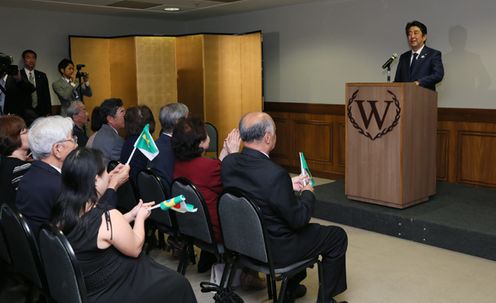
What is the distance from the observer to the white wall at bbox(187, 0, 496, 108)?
567 centimetres

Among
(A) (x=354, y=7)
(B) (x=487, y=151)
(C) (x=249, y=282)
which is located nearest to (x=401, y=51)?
(A) (x=354, y=7)

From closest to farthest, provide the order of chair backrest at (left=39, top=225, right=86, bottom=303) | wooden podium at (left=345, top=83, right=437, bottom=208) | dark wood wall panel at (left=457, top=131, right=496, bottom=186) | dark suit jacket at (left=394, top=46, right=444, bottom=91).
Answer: chair backrest at (left=39, top=225, right=86, bottom=303), wooden podium at (left=345, top=83, right=437, bottom=208), dark suit jacket at (left=394, top=46, right=444, bottom=91), dark wood wall panel at (left=457, top=131, right=496, bottom=186)

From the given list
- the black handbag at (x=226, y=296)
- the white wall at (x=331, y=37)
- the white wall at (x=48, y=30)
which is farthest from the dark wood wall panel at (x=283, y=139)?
the black handbag at (x=226, y=296)

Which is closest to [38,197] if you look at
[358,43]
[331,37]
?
[358,43]

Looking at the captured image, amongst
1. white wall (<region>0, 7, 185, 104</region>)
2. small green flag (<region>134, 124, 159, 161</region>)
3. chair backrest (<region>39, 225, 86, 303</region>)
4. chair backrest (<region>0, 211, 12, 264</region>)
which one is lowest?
chair backrest (<region>0, 211, 12, 264</region>)

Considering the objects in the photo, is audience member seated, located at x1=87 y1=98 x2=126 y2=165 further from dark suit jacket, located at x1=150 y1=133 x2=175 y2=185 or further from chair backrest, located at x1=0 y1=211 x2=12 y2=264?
chair backrest, located at x1=0 y1=211 x2=12 y2=264

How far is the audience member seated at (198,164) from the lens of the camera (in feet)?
10.3

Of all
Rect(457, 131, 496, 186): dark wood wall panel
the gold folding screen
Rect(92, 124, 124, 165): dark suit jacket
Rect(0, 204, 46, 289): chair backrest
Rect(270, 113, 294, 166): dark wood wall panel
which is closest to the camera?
Rect(0, 204, 46, 289): chair backrest

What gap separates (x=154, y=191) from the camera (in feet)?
11.2

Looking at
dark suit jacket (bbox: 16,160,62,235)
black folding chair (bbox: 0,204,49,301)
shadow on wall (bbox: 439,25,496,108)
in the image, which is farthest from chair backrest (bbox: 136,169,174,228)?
shadow on wall (bbox: 439,25,496,108)

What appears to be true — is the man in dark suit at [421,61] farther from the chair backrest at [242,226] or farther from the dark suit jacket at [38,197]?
the dark suit jacket at [38,197]

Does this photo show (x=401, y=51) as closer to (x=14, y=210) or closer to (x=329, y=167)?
(x=329, y=167)

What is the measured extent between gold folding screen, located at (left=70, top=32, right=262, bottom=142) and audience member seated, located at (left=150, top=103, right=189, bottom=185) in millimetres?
3775

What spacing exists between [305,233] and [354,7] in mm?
4787
